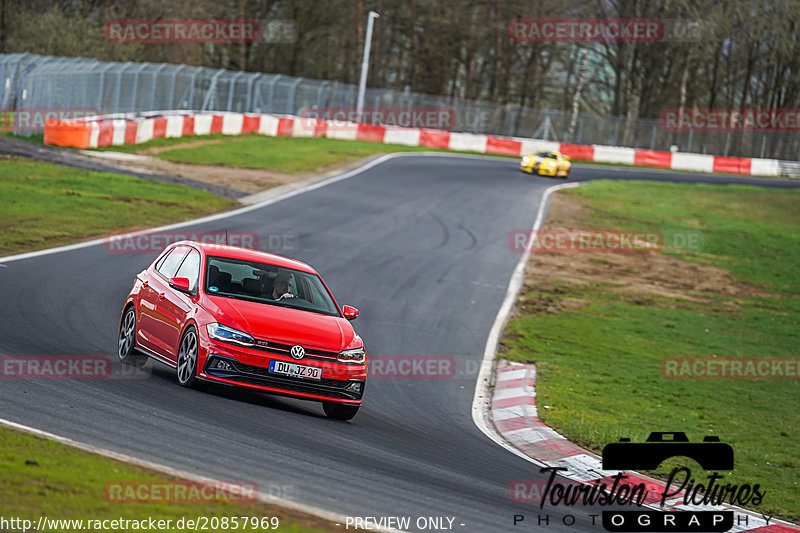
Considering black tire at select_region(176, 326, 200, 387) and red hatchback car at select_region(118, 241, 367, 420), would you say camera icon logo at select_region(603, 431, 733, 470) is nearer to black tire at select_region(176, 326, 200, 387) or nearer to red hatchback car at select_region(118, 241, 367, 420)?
red hatchback car at select_region(118, 241, 367, 420)

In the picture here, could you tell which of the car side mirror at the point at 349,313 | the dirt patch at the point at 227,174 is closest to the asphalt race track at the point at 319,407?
the car side mirror at the point at 349,313

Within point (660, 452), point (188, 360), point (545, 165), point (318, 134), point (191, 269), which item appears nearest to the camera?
point (188, 360)

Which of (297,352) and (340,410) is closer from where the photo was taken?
(297,352)

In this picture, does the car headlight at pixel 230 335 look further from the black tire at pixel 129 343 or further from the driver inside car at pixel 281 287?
the black tire at pixel 129 343

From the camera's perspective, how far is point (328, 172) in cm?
3522

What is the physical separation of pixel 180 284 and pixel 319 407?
1.95 meters

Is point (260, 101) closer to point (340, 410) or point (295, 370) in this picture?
point (340, 410)

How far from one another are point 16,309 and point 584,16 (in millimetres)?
67586

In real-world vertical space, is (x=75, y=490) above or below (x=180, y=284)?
below

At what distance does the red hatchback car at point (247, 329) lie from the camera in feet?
30.8

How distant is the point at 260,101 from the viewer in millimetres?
48406

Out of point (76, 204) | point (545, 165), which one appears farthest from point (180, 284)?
point (545, 165)

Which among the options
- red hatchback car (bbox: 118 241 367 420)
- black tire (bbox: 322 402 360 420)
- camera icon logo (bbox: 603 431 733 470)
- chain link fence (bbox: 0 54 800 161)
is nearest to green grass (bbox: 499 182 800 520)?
camera icon logo (bbox: 603 431 733 470)

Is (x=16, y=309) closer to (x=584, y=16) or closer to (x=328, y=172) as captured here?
(x=328, y=172)
